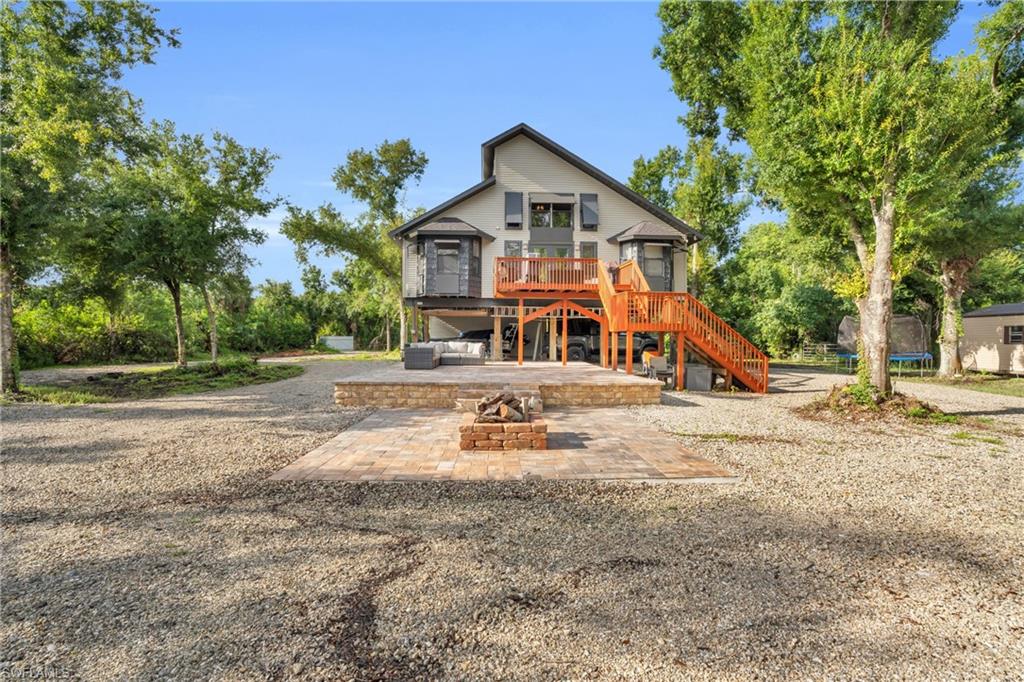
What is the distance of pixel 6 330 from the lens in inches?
435

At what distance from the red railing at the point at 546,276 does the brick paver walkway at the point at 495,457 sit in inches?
406

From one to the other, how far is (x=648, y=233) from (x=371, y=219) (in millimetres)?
19820

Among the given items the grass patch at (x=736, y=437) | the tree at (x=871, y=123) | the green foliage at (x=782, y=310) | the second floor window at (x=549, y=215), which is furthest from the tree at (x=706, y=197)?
the grass patch at (x=736, y=437)

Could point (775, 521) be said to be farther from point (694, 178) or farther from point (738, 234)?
point (738, 234)

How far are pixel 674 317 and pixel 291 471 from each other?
10315mm

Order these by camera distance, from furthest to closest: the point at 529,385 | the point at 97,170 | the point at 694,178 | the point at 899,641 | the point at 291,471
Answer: the point at 694,178
the point at 97,170
the point at 529,385
the point at 291,471
the point at 899,641

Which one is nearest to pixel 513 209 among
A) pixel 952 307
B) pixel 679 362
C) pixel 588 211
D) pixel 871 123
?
pixel 588 211

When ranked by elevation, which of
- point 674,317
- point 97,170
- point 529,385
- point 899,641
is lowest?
point 899,641

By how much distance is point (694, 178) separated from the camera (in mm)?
24984

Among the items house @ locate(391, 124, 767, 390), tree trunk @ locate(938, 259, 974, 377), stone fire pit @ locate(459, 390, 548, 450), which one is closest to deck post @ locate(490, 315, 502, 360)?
house @ locate(391, 124, 767, 390)

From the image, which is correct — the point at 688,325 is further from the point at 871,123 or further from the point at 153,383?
the point at 153,383

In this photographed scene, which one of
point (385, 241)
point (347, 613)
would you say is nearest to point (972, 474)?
point (347, 613)

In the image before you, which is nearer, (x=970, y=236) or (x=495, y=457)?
(x=495, y=457)

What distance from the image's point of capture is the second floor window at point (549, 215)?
2125 cm
